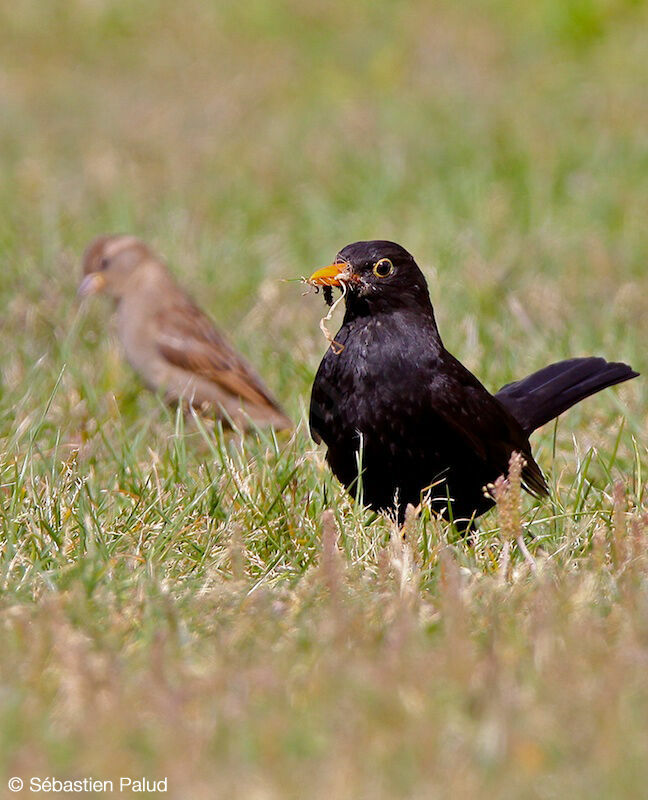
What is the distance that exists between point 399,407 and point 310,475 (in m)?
0.48

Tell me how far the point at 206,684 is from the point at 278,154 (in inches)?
293

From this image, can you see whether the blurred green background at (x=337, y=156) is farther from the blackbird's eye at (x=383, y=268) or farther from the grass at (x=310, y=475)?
the blackbird's eye at (x=383, y=268)

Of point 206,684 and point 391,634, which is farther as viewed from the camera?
point 391,634

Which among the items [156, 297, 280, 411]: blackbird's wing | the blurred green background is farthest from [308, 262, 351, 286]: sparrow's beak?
[156, 297, 280, 411]: blackbird's wing

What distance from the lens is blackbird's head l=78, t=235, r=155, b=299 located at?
22.4 ft

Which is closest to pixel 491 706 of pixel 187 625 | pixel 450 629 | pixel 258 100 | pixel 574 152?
pixel 450 629

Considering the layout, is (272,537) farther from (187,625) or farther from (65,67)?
(65,67)

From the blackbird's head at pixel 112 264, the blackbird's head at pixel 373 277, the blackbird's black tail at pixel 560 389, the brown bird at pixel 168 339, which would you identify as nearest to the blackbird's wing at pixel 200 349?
→ the brown bird at pixel 168 339

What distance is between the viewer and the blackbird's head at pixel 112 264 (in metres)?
6.82

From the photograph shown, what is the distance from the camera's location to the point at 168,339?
641 cm

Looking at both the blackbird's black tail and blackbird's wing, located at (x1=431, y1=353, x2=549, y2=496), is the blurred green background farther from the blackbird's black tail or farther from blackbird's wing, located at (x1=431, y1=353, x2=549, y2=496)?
blackbird's wing, located at (x1=431, y1=353, x2=549, y2=496)

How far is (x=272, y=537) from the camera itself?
3.95 metres

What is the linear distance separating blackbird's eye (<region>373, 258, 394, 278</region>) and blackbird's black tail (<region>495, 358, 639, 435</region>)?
29.8 inches

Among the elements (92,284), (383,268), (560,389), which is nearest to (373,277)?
(383,268)
